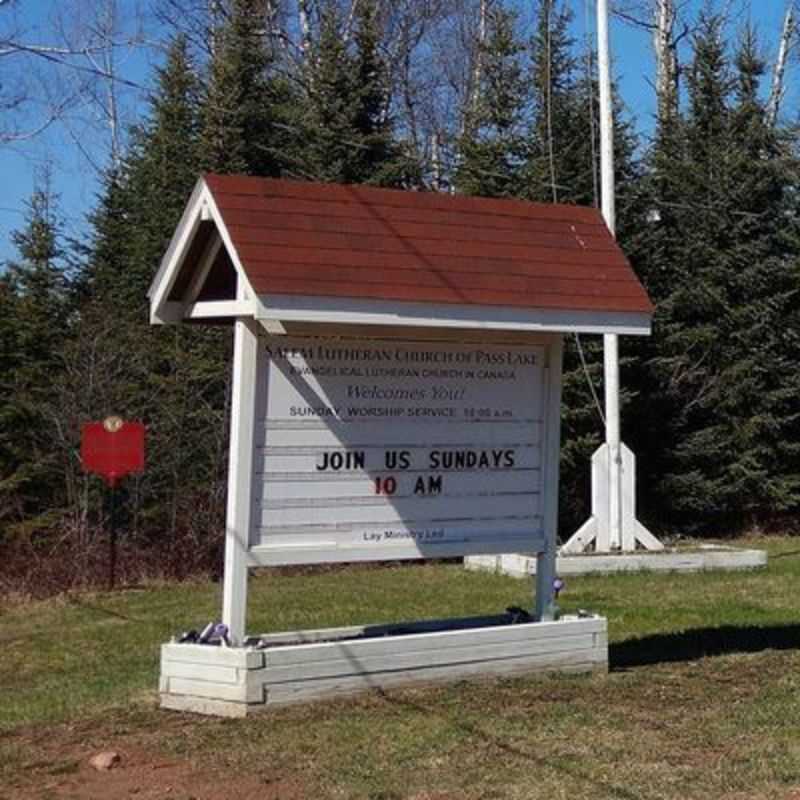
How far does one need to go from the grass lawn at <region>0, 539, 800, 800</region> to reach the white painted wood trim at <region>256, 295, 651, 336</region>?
2062 mm

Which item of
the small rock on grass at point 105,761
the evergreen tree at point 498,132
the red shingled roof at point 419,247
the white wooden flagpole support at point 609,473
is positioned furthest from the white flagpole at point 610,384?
the small rock on grass at point 105,761

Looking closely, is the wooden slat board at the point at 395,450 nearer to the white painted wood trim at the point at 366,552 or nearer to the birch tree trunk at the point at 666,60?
the white painted wood trim at the point at 366,552

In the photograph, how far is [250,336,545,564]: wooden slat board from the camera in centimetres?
812

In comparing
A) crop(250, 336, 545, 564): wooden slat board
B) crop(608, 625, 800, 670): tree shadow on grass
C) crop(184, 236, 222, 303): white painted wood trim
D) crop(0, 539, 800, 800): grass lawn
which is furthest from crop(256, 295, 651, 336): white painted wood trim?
crop(608, 625, 800, 670): tree shadow on grass

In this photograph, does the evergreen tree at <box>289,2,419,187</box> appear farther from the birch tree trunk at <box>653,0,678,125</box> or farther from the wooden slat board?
the wooden slat board

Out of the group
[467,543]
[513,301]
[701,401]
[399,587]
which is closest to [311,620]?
[399,587]

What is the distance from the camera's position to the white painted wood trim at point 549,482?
9070mm

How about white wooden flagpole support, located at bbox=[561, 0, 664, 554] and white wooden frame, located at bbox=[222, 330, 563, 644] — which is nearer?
white wooden frame, located at bbox=[222, 330, 563, 644]

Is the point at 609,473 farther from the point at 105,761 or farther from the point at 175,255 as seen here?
Answer: the point at 105,761

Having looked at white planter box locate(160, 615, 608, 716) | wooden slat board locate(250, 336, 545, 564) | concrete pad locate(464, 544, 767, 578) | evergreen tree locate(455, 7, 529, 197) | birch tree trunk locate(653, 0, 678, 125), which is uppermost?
birch tree trunk locate(653, 0, 678, 125)

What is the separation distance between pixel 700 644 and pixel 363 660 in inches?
129

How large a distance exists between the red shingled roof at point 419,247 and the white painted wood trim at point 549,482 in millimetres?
545

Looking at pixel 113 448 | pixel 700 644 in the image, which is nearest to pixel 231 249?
pixel 700 644

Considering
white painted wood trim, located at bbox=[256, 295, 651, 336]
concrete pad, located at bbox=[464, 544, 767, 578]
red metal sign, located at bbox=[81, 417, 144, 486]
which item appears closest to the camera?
white painted wood trim, located at bbox=[256, 295, 651, 336]
